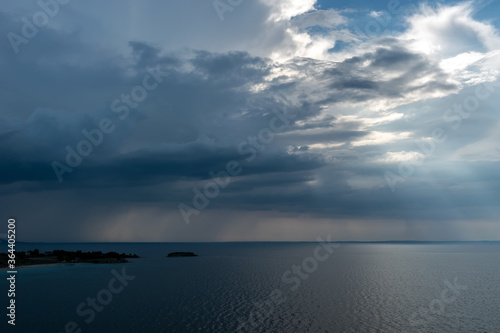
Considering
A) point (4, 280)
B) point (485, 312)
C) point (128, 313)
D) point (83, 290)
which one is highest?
point (4, 280)

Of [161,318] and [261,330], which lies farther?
[161,318]

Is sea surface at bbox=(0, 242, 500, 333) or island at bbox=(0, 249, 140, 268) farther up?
island at bbox=(0, 249, 140, 268)

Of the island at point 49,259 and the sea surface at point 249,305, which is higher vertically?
the island at point 49,259

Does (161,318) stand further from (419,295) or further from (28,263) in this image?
(28,263)

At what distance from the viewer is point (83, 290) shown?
75.0 m

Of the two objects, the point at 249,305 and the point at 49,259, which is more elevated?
the point at 49,259

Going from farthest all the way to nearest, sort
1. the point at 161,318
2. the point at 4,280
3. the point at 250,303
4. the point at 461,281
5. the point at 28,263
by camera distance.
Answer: the point at 28,263 → the point at 461,281 → the point at 4,280 → the point at 250,303 → the point at 161,318

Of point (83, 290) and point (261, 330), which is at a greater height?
point (83, 290)

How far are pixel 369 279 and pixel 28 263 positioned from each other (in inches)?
4481

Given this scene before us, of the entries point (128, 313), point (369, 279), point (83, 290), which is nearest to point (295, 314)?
point (128, 313)

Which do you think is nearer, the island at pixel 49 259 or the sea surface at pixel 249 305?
the sea surface at pixel 249 305

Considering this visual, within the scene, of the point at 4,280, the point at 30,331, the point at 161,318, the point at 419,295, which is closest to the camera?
the point at 30,331

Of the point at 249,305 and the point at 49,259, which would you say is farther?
the point at 49,259

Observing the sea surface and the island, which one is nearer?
the sea surface
